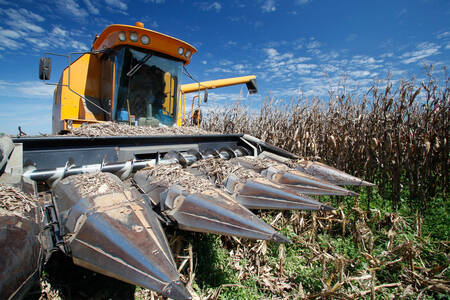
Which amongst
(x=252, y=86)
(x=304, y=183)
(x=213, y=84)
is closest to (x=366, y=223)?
(x=304, y=183)

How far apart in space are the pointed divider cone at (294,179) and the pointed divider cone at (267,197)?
26 centimetres

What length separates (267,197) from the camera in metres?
1.71

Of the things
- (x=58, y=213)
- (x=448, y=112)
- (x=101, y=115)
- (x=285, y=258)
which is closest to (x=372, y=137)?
(x=448, y=112)

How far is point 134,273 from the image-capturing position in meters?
0.89

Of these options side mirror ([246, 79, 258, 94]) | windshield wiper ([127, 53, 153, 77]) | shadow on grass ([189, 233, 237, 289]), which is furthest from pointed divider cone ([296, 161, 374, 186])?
side mirror ([246, 79, 258, 94])

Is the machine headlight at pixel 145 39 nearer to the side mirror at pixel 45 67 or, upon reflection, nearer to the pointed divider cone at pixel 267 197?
the side mirror at pixel 45 67

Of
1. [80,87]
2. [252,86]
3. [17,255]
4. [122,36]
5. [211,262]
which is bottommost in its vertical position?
[211,262]

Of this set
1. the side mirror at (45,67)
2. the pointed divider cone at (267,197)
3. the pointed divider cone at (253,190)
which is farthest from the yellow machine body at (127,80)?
the pointed divider cone at (267,197)

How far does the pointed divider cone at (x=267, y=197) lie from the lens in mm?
1603

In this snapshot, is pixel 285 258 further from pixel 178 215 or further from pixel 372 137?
pixel 372 137

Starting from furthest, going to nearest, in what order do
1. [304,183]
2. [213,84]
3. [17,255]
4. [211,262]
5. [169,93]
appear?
[213,84], [169,93], [304,183], [211,262], [17,255]

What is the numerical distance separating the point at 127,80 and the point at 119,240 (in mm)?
3013

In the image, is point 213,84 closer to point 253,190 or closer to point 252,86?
point 252,86

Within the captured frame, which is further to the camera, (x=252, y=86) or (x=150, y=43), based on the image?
(x=252, y=86)
